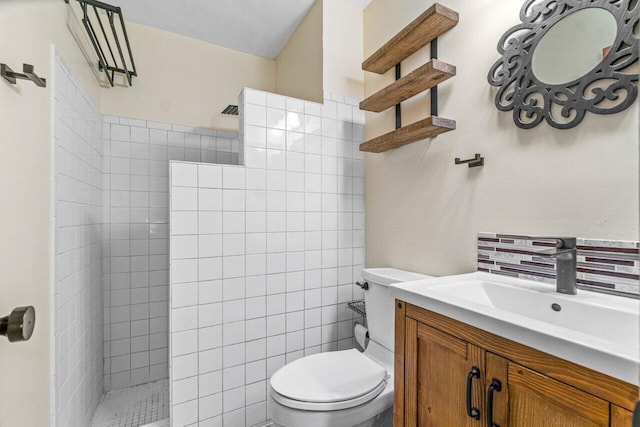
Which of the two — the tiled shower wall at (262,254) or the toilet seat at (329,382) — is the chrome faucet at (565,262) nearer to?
the toilet seat at (329,382)

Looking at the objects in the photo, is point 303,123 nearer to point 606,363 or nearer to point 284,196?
point 284,196

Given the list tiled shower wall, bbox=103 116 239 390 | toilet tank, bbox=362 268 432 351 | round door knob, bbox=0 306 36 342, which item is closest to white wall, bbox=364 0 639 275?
toilet tank, bbox=362 268 432 351

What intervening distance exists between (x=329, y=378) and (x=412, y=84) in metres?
1.42

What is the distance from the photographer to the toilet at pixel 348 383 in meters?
1.17

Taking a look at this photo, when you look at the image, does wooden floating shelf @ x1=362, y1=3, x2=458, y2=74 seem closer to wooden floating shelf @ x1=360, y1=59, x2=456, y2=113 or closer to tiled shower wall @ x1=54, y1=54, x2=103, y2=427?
wooden floating shelf @ x1=360, y1=59, x2=456, y2=113

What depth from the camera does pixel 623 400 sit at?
0.52 metres

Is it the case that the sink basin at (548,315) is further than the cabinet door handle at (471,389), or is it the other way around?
the cabinet door handle at (471,389)

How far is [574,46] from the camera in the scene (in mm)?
1008

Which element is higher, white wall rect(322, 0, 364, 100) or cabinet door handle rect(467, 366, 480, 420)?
white wall rect(322, 0, 364, 100)

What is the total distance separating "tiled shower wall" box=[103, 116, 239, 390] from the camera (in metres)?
2.11

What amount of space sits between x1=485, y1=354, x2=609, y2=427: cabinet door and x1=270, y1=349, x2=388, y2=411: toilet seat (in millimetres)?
620

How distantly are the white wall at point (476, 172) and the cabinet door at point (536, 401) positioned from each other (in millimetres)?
485

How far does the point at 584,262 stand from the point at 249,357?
1571 millimetres

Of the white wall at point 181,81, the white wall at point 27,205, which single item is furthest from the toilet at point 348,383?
the white wall at point 181,81
